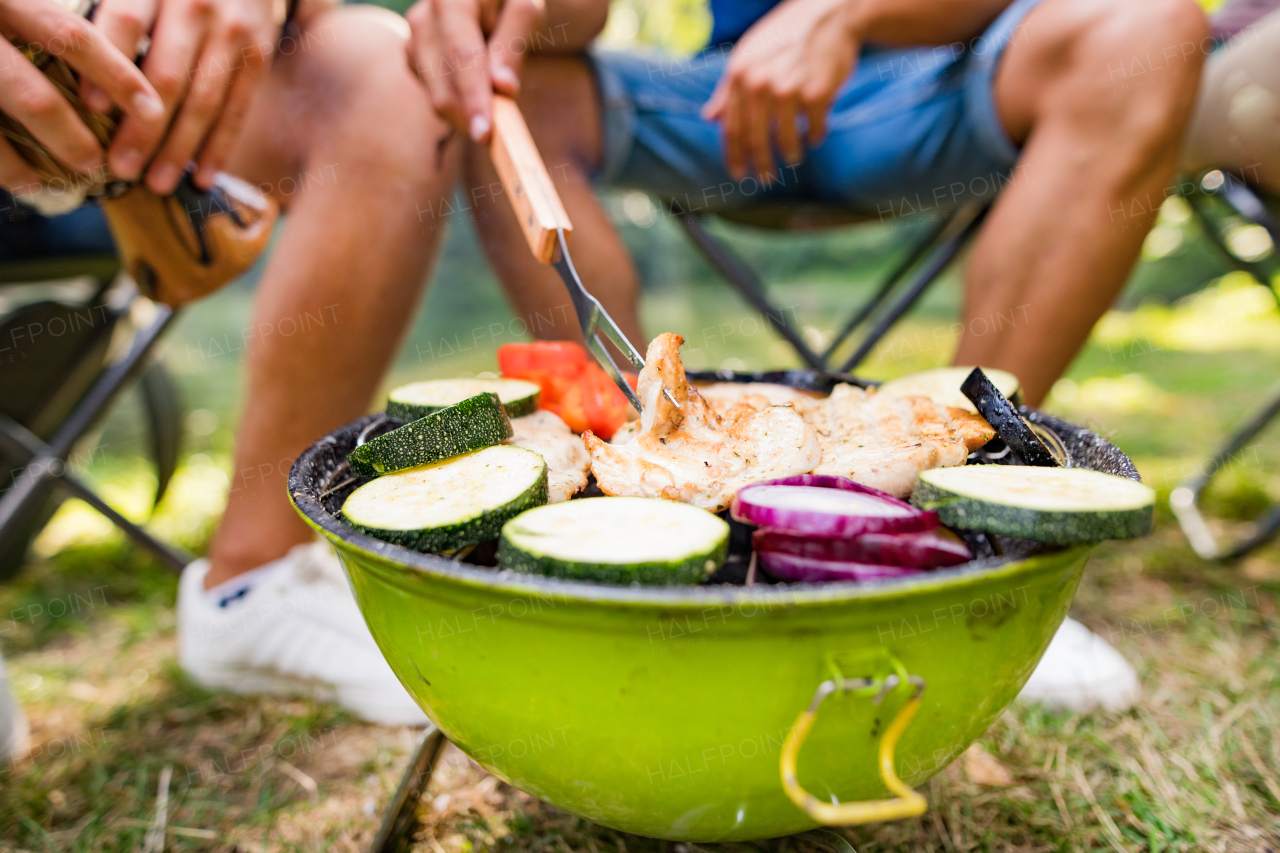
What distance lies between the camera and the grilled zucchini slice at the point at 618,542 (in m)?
0.87

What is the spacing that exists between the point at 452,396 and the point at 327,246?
0.75 m

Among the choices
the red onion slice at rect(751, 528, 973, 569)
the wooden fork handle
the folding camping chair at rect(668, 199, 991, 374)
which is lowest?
the folding camping chair at rect(668, 199, 991, 374)

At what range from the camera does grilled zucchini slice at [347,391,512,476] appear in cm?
118

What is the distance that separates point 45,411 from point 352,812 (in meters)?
2.00

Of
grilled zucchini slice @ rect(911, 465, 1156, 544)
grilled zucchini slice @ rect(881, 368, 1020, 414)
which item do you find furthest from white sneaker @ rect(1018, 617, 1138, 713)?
grilled zucchini slice @ rect(911, 465, 1156, 544)

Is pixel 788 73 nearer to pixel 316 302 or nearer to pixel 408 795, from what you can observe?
pixel 316 302

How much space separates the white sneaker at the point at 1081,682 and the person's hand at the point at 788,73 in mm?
1530

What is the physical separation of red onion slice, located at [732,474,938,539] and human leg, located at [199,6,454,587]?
1323 mm

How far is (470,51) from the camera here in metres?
1.60

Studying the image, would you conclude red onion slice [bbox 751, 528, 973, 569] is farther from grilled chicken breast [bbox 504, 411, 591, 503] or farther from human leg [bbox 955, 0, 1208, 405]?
human leg [bbox 955, 0, 1208, 405]

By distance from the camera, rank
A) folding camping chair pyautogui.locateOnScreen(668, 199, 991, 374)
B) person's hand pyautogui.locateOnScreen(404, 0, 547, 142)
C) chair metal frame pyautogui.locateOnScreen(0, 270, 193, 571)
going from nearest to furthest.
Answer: person's hand pyautogui.locateOnScreen(404, 0, 547, 142)
chair metal frame pyautogui.locateOnScreen(0, 270, 193, 571)
folding camping chair pyautogui.locateOnScreen(668, 199, 991, 374)

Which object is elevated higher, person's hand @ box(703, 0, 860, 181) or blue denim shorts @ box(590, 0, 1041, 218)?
person's hand @ box(703, 0, 860, 181)

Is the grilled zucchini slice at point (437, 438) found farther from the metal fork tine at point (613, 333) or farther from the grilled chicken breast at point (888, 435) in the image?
the grilled chicken breast at point (888, 435)

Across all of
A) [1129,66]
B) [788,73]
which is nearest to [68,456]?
[788,73]
